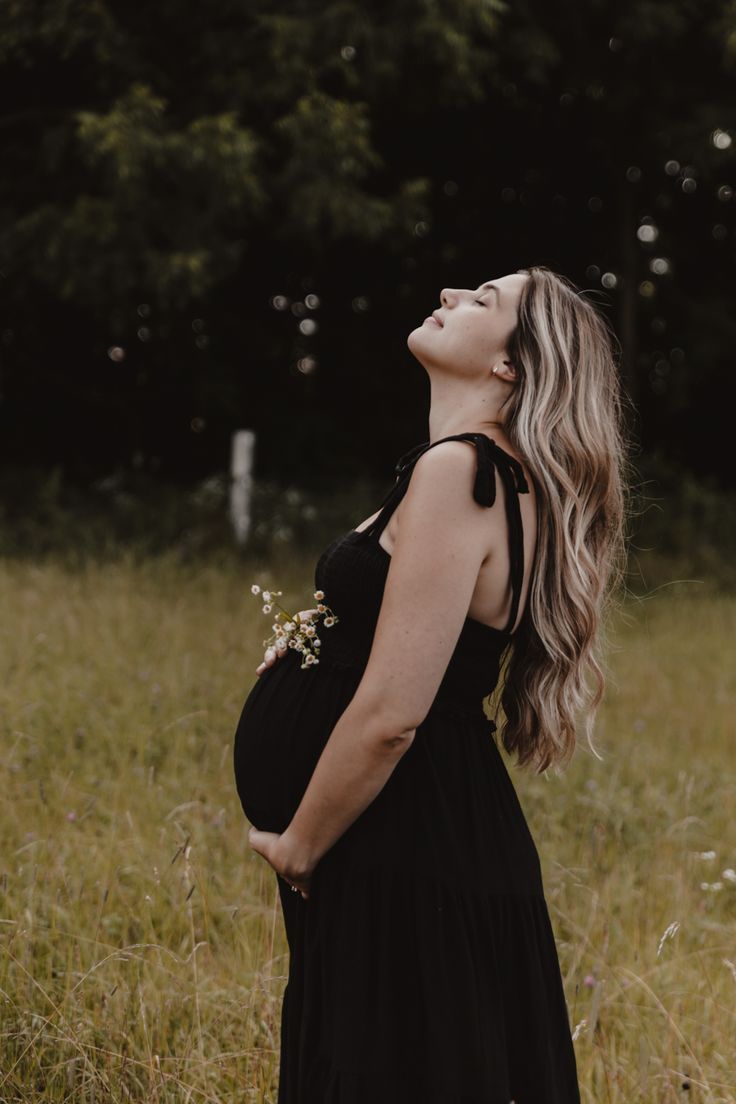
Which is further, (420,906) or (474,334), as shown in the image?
(474,334)

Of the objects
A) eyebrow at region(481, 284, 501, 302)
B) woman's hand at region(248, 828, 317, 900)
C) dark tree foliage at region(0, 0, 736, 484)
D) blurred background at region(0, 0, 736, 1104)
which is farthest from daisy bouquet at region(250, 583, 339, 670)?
dark tree foliage at region(0, 0, 736, 484)

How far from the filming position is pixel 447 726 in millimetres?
1902

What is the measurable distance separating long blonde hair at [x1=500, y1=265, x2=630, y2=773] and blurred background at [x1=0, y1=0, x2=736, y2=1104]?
35 centimetres

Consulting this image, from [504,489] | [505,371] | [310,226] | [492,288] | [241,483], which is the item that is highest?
[310,226]

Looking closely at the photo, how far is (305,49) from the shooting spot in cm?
930

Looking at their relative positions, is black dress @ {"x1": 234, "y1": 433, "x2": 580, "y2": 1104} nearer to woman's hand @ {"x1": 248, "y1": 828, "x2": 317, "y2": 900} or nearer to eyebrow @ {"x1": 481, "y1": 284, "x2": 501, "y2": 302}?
woman's hand @ {"x1": 248, "y1": 828, "x2": 317, "y2": 900}

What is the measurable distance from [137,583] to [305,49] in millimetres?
4750

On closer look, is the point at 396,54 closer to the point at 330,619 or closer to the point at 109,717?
the point at 109,717

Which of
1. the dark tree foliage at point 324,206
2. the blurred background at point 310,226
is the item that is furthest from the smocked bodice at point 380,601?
the dark tree foliage at point 324,206

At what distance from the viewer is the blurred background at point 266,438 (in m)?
Answer: 2.87

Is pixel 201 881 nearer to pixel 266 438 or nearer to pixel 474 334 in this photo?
pixel 474 334

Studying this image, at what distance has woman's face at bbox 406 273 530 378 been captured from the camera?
191 centimetres

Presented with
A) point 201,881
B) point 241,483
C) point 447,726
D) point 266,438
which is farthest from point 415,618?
point 266,438

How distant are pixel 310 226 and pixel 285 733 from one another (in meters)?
8.39
